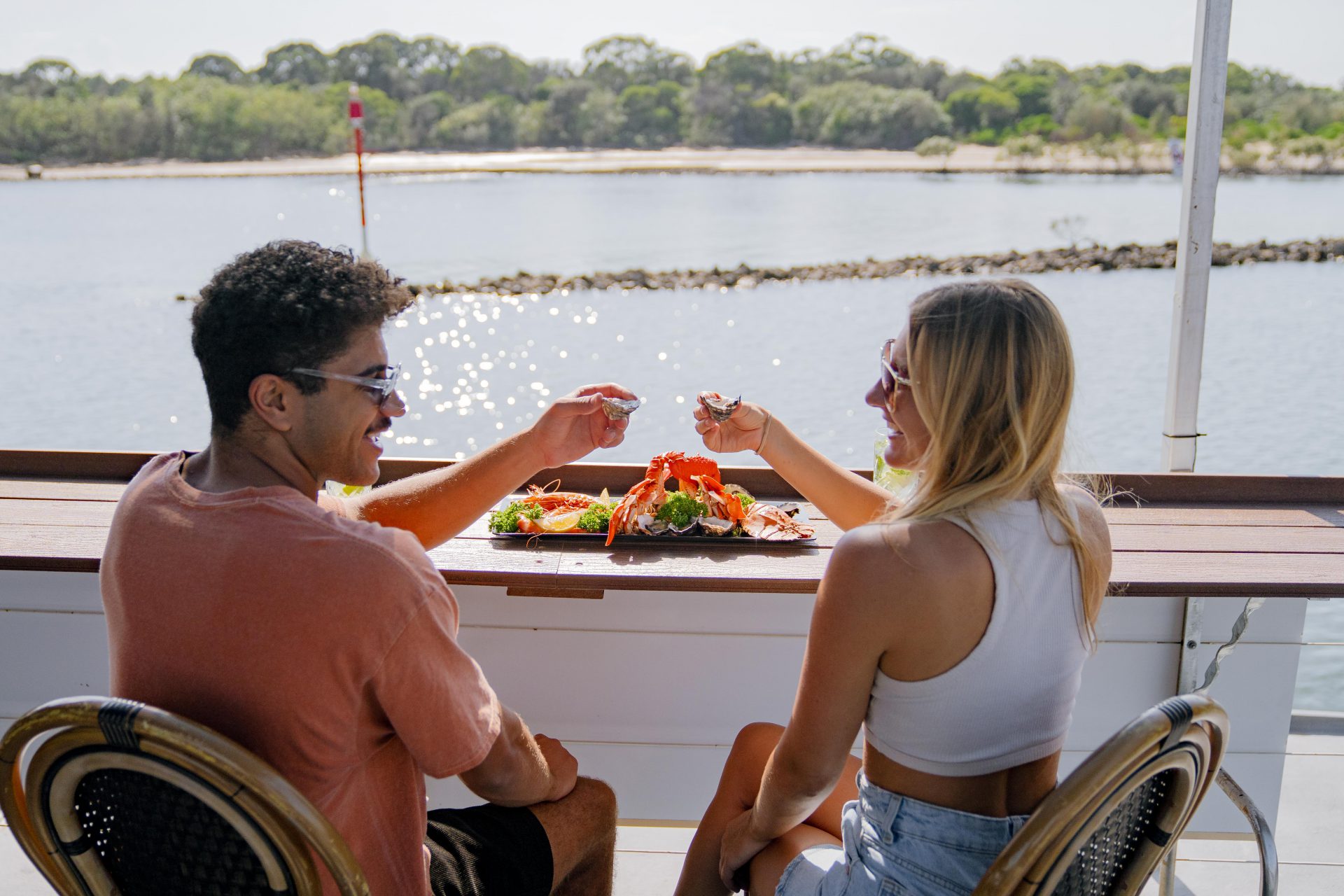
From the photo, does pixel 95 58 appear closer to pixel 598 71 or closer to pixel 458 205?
pixel 598 71

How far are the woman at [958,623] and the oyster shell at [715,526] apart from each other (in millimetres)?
835

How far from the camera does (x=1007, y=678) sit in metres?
1.19

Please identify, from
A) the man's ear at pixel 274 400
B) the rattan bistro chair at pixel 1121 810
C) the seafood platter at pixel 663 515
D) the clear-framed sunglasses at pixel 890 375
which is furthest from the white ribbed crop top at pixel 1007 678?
the seafood platter at pixel 663 515

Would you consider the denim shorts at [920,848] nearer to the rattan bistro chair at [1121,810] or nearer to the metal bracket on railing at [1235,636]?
the rattan bistro chair at [1121,810]

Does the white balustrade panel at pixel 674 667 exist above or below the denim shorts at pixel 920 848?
below

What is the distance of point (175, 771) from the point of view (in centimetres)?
101

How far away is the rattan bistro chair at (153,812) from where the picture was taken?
99 centimetres

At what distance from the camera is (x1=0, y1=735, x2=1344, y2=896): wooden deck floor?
231 centimetres

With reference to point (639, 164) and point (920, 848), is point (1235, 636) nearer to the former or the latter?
point (920, 848)

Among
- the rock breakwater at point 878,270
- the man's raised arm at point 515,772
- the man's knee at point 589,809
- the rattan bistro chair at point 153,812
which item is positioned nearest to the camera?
the rattan bistro chair at point 153,812

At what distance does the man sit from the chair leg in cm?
129

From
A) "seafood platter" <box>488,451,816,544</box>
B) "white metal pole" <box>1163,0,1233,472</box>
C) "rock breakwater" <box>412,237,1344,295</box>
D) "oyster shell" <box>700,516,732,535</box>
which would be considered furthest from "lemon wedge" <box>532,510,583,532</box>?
"rock breakwater" <box>412,237,1344,295</box>

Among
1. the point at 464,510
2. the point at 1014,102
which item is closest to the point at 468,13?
the point at 464,510

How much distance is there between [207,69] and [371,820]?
34.4ft
